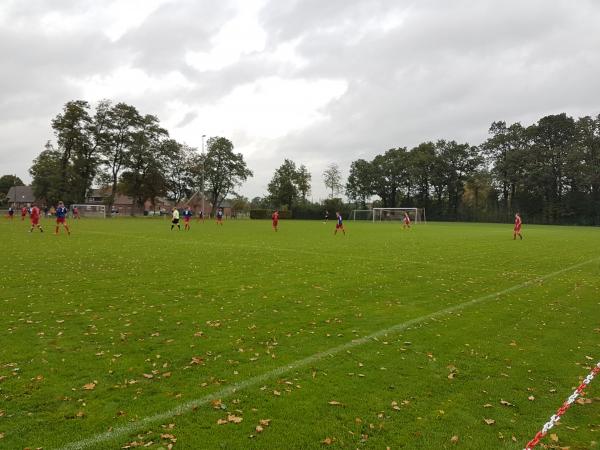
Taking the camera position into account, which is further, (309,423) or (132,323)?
(132,323)

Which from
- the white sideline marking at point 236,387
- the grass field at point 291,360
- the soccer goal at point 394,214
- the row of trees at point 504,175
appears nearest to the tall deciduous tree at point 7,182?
the row of trees at point 504,175

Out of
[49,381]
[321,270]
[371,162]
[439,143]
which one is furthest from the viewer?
[371,162]

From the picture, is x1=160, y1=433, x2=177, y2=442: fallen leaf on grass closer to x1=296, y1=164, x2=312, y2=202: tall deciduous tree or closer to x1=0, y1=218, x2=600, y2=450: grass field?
x1=0, y1=218, x2=600, y2=450: grass field

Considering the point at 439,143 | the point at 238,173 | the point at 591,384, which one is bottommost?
the point at 591,384

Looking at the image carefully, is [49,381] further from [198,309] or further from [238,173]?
[238,173]

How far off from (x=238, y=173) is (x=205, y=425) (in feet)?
293

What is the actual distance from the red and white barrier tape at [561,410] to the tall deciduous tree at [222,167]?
87956mm

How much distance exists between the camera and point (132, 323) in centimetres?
762

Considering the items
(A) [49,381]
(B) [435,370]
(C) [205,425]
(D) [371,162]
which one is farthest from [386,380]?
(D) [371,162]

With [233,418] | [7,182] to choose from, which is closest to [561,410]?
[233,418]

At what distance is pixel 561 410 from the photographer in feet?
15.0

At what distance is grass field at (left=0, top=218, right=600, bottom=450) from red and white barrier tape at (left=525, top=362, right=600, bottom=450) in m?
0.08

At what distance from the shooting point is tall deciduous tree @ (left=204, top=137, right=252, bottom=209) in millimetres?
89500

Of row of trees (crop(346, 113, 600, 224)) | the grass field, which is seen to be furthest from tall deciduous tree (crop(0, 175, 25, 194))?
the grass field
